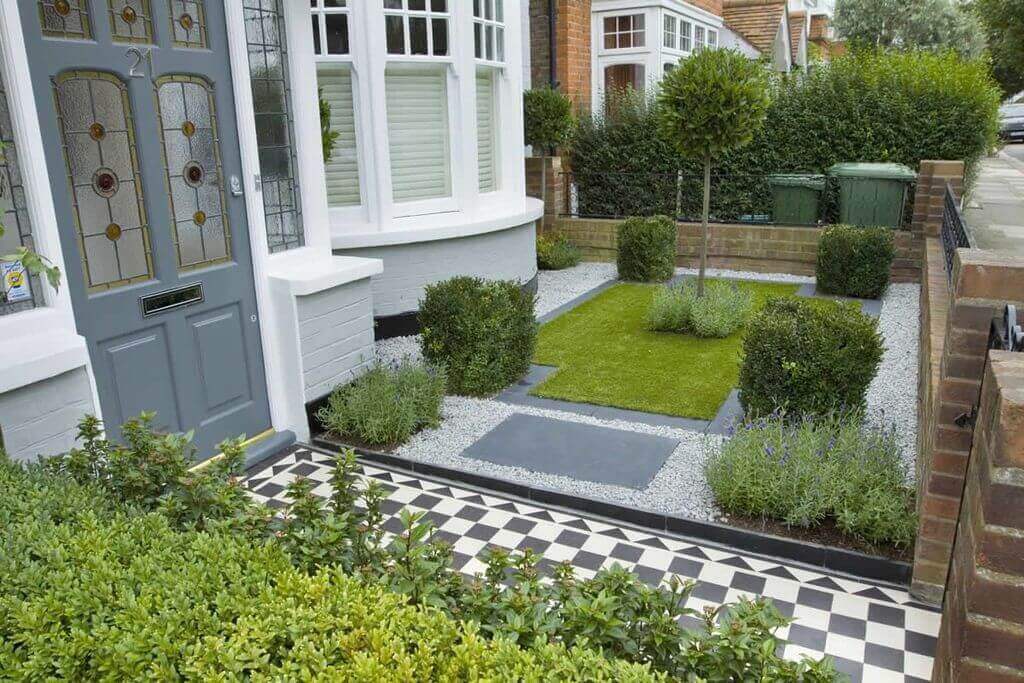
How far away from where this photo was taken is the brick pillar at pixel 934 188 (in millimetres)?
9639

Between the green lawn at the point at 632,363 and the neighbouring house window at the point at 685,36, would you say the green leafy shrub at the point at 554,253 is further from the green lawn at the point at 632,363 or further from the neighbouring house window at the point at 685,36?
the neighbouring house window at the point at 685,36

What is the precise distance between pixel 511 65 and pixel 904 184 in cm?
548

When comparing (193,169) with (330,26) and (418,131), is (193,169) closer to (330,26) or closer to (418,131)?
(330,26)

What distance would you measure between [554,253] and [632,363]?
464 centimetres

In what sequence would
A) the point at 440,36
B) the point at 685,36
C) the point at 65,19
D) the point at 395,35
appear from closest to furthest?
the point at 65,19 → the point at 395,35 → the point at 440,36 → the point at 685,36

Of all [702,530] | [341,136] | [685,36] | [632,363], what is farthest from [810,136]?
[702,530]

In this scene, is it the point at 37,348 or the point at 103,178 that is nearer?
the point at 37,348

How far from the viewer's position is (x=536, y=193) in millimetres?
12609

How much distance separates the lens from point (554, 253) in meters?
11.9

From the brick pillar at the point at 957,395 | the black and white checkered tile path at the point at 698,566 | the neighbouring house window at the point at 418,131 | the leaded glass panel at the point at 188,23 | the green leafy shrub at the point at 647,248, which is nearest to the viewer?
the brick pillar at the point at 957,395

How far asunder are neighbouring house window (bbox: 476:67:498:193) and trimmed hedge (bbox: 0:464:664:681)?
7.18 m

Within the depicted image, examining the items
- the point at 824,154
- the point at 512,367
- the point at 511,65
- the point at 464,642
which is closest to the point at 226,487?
the point at 464,642

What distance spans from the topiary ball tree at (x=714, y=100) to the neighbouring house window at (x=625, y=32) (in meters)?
6.19

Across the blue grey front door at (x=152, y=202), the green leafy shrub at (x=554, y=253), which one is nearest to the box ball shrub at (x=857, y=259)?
the green leafy shrub at (x=554, y=253)
